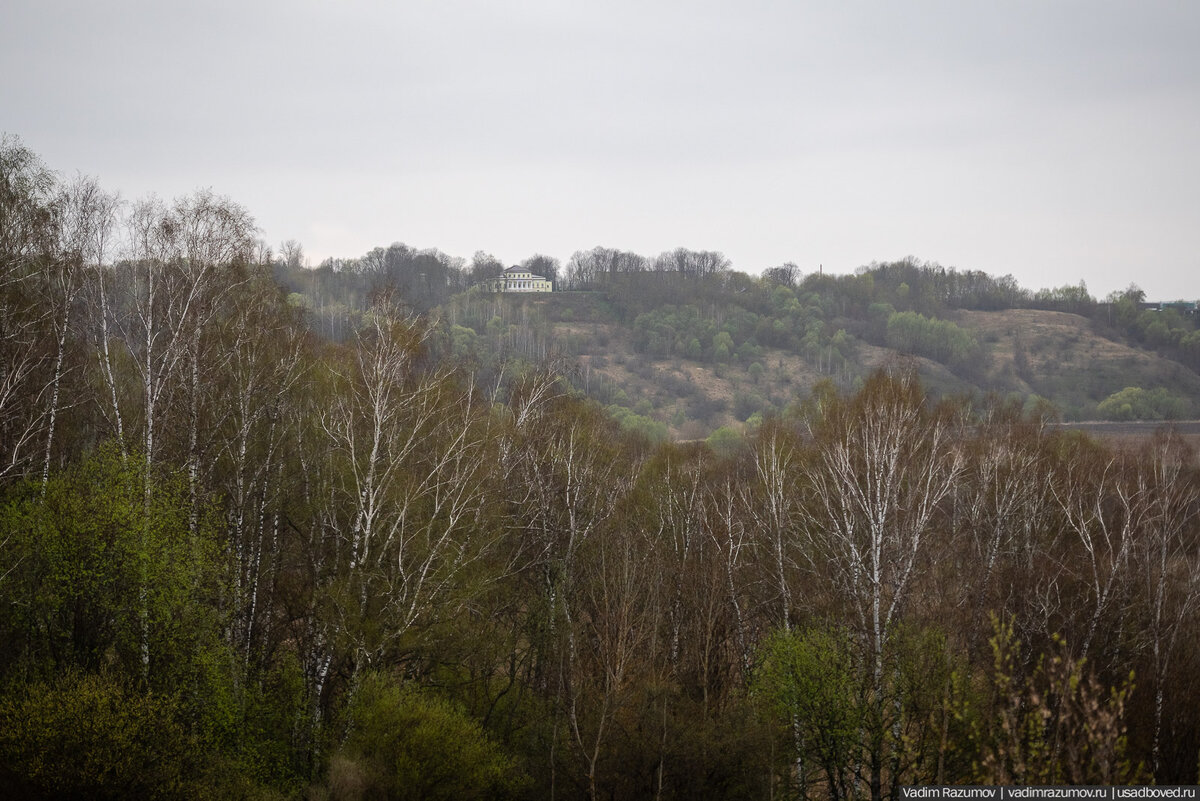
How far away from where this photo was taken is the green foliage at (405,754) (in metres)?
20.7

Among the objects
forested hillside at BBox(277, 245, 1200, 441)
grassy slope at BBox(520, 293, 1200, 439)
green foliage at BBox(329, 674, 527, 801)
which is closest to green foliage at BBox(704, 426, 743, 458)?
forested hillside at BBox(277, 245, 1200, 441)

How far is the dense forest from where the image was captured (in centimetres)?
2089

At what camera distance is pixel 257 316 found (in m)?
29.3

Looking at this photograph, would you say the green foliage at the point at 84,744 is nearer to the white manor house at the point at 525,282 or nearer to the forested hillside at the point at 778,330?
the forested hillside at the point at 778,330

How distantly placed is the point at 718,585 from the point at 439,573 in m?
7.62

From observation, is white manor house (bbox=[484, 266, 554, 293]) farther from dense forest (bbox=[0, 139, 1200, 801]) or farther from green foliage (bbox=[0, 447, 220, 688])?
green foliage (bbox=[0, 447, 220, 688])

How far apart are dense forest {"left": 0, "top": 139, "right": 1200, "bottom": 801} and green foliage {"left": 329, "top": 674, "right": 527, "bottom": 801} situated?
75 millimetres

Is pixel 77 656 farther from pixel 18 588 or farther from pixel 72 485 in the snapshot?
pixel 72 485

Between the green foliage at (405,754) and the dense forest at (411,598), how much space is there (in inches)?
2.9

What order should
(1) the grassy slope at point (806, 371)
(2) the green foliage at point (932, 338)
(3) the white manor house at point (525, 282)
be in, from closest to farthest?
(1) the grassy slope at point (806, 371)
(2) the green foliage at point (932, 338)
(3) the white manor house at point (525, 282)

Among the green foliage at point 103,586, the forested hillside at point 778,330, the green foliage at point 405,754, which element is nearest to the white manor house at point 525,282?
the forested hillside at point 778,330

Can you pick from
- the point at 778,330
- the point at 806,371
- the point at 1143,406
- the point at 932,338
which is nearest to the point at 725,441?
the point at 1143,406

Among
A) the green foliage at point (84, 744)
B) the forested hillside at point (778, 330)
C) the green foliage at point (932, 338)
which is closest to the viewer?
the green foliage at point (84, 744)

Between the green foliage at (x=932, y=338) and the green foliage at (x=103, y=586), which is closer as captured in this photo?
the green foliage at (x=103, y=586)
